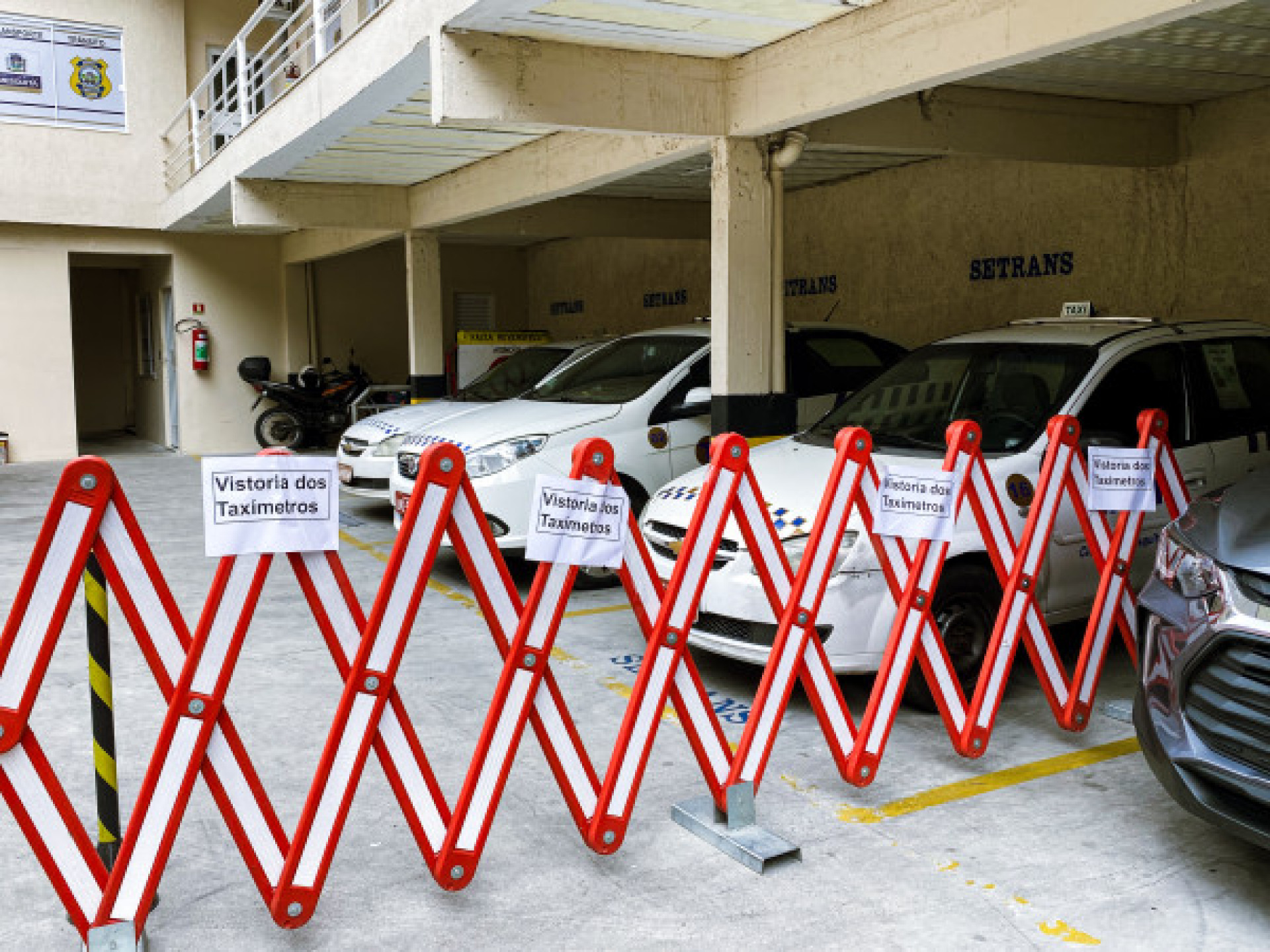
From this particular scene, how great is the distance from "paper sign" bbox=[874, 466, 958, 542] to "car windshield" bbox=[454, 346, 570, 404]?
6.65 meters

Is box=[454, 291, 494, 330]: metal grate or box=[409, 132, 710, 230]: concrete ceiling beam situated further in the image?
box=[454, 291, 494, 330]: metal grate

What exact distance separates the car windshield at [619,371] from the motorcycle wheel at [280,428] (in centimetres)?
828

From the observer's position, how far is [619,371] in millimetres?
8211

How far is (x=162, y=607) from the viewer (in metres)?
2.94

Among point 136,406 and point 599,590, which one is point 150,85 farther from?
point 599,590

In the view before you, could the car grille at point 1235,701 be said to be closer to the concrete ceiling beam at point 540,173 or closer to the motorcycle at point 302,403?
the concrete ceiling beam at point 540,173

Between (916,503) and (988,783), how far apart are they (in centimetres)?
106

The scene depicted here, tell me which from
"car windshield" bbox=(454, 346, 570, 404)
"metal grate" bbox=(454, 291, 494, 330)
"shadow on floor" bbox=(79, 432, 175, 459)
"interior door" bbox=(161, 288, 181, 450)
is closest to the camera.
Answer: "car windshield" bbox=(454, 346, 570, 404)

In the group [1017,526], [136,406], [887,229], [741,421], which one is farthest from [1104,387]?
[136,406]

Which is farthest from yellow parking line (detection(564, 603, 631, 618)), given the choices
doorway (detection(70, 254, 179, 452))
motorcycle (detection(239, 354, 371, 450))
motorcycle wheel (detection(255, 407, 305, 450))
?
doorway (detection(70, 254, 179, 452))

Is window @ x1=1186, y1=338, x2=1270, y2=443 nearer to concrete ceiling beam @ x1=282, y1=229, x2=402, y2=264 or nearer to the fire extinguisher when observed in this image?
concrete ceiling beam @ x1=282, y1=229, x2=402, y2=264

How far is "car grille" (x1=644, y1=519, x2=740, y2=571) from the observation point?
4.91 m

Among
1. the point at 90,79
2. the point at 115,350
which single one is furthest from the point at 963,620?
the point at 115,350

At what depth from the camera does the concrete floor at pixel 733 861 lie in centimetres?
315
